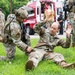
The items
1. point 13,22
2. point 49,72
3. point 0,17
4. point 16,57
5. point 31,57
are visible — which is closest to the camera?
point 49,72

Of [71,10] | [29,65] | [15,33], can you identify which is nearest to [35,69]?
[29,65]

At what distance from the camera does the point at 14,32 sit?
7.88 m

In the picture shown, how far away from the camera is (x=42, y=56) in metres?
8.01

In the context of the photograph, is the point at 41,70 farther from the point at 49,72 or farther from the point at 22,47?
the point at 22,47

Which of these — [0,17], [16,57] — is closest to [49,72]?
[16,57]

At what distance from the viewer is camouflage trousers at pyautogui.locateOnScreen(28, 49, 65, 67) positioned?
298 inches

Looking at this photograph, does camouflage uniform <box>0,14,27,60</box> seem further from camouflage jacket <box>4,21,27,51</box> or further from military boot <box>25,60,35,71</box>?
military boot <box>25,60,35,71</box>

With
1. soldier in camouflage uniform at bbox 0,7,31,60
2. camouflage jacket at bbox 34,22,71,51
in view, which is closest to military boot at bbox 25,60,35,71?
soldier in camouflage uniform at bbox 0,7,31,60

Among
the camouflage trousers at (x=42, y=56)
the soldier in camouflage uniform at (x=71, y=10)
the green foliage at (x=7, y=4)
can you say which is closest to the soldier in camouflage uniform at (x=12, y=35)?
the camouflage trousers at (x=42, y=56)

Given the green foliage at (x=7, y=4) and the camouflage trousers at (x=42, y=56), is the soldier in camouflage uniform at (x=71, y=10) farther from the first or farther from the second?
the green foliage at (x=7, y=4)

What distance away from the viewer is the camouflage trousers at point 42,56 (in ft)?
24.8

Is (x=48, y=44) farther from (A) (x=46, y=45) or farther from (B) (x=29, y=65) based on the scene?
(B) (x=29, y=65)

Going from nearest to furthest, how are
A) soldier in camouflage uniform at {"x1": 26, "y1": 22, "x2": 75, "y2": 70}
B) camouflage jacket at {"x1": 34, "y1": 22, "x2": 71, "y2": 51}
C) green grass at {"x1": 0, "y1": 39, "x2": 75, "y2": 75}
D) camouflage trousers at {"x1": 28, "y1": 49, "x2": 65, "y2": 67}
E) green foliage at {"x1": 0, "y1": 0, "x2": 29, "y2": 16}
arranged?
1. green grass at {"x1": 0, "y1": 39, "x2": 75, "y2": 75}
2. camouflage trousers at {"x1": 28, "y1": 49, "x2": 65, "y2": 67}
3. soldier in camouflage uniform at {"x1": 26, "y1": 22, "x2": 75, "y2": 70}
4. camouflage jacket at {"x1": 34, "y1": 22, "x2": 71, "y2": 51}
5. green foliage at {"x1": 0, "y1": 0, "x2": 29, "y2": 16}

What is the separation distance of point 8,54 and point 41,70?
4.88ft
